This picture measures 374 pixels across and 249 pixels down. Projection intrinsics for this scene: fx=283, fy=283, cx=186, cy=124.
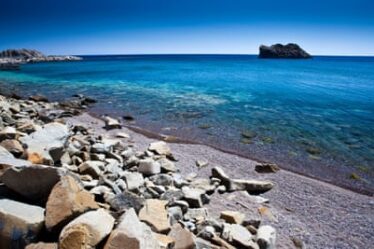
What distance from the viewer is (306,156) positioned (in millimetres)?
11352

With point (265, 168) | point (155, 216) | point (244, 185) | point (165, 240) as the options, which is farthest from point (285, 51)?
point (165, 240)

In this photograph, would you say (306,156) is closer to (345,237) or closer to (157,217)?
(345,237)

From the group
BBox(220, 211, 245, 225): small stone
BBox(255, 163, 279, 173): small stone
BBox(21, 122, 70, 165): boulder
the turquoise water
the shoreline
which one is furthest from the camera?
the turquoise water

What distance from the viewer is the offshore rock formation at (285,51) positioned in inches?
6053

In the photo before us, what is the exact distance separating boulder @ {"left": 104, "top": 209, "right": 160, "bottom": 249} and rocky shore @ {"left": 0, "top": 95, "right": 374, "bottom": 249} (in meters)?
0.01

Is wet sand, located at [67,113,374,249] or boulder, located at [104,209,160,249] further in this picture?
wet sand, located at [67,113,374,249]

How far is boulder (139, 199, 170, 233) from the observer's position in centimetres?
423

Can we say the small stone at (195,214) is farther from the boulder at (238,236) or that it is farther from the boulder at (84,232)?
the boulder at (84,232)

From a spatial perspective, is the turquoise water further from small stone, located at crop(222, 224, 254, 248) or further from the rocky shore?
small stone, located at crop(222, 224, 254, 248)

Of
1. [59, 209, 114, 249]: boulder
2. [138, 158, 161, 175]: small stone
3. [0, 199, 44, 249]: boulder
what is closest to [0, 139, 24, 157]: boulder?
[0, 199, 44, 249]: boulder

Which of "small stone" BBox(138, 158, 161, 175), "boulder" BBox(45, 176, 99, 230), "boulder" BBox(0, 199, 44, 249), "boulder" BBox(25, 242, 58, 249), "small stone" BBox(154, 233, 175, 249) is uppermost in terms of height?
"boulder" BBox(45, 176, 99, 230)

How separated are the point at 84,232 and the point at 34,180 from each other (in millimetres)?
1356

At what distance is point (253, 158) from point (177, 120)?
22.5 feet

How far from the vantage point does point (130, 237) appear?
123 inches
